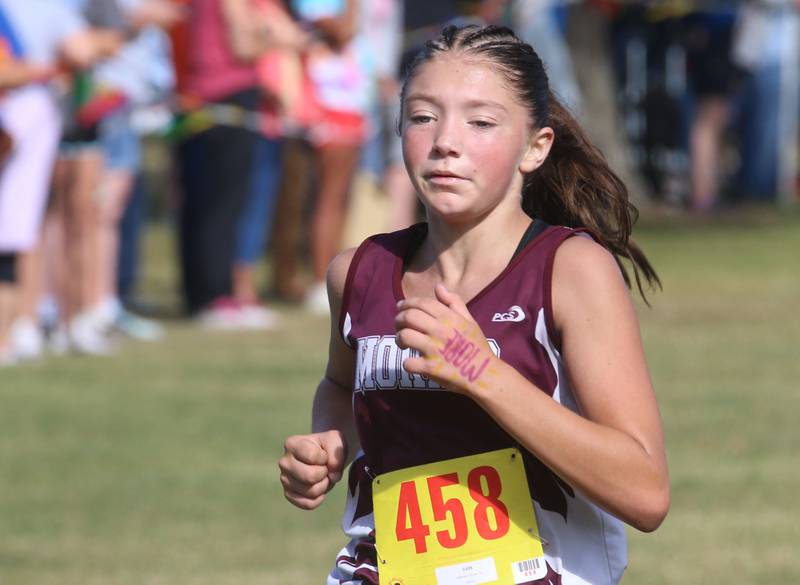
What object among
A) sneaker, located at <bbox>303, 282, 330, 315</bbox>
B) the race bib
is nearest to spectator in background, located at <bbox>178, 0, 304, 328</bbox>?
sneaker, located at <bbox>303, 282, 330, 315</bbox>

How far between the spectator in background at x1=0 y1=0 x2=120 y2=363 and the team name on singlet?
6.49 meters

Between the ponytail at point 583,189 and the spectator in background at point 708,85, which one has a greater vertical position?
the spectator in background at point 708,85

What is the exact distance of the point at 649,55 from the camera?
20547 mm

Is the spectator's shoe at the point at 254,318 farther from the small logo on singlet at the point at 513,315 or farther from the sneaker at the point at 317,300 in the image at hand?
the small logo on singlet at the point at 513,315

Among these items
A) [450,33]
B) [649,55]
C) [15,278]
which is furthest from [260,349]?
[649,55]

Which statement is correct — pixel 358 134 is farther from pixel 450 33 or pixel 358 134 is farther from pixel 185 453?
pixel 450 33

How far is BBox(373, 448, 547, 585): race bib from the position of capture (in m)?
3.24

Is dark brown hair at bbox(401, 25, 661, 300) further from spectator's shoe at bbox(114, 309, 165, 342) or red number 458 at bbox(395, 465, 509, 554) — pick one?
spectator's shoe at bbox(114, 309, 165, 342)

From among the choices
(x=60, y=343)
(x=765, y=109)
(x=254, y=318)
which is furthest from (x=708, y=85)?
(x=60, y=343)

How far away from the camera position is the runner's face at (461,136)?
3.21 m

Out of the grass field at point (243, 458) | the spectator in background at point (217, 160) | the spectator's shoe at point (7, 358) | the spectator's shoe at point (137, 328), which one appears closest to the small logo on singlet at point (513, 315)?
the grass field at point (243, 458)

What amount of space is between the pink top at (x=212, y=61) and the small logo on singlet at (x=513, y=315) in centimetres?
838

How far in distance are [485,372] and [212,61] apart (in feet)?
29.2

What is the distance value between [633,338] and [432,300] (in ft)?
1.25
